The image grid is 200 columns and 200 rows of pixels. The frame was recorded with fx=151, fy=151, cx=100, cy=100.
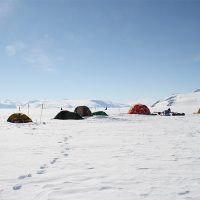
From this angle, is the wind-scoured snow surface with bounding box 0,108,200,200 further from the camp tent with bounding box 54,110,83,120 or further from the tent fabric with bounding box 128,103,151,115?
the tent fabric with bounding box 128,103,151,115

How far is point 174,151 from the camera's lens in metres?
5.36

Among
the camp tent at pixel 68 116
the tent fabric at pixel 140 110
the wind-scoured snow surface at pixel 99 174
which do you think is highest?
the tent fabric at pixel 140 110

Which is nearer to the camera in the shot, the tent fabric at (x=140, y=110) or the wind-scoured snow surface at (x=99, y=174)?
the wind-scoured snow surface at (x=99, y=174)

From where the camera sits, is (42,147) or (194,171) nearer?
(194,171)

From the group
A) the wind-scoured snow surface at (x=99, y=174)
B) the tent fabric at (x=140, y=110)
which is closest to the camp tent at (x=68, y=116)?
the wind-scoured snow surface at (x=99, y=174)

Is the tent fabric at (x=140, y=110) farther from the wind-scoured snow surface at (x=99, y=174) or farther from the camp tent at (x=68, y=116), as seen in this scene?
the wind-scoured snow surface at (x=99, y=174)

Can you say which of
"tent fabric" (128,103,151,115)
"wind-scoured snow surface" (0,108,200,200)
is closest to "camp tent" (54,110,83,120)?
"wind-scoured snow surface" (0,108,200,200)

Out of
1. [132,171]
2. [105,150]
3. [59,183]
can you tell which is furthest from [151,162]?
[59,183]

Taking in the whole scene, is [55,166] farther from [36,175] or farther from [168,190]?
[168,190]

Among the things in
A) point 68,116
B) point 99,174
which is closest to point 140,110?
point 68,116

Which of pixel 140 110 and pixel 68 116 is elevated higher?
pixel 140 110

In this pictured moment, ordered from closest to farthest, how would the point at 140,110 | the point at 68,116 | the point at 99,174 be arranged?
the point at 99,174 < the point at 68,116 < the point at 140,110

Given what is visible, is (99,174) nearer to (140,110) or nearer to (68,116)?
(68,116)

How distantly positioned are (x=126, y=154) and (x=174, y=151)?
70.2 inches
